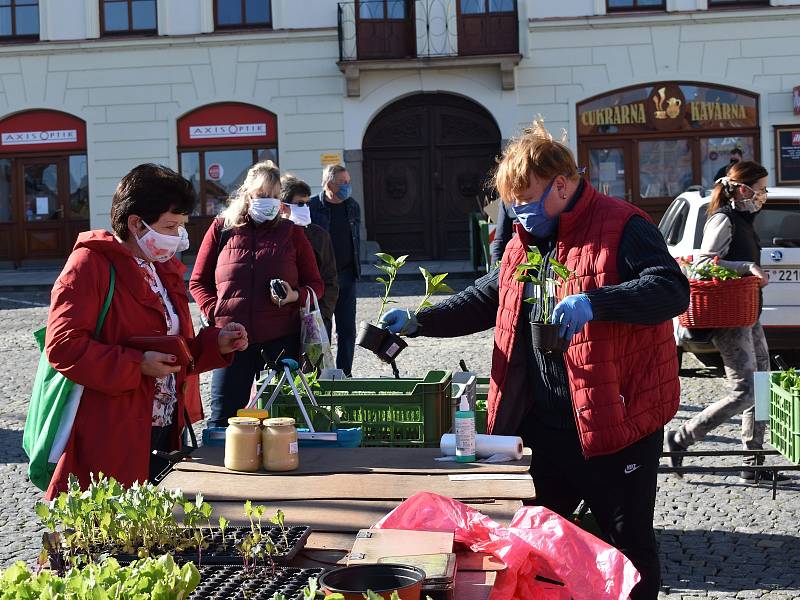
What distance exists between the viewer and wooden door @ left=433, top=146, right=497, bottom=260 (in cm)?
2545

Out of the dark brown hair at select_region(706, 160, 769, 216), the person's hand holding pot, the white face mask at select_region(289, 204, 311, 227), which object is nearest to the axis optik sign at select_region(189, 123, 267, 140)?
the white face mask at select_region(289, 204, 311, 227)

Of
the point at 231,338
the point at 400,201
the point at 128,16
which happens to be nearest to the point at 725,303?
the point at 231,338

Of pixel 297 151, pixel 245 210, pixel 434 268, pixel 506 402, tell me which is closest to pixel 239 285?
pixel 245 210

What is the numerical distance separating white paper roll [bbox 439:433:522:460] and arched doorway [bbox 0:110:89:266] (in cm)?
2313

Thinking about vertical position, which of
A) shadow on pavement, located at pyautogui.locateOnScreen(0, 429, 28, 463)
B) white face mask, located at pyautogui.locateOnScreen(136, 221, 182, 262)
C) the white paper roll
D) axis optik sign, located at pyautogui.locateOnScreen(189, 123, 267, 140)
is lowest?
shadow on pavement, located at pyautogui.locateOnScreen(0, 429, 28, 463)

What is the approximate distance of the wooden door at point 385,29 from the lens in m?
25.0

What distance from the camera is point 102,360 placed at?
392cm

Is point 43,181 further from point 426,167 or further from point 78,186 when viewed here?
point 426,167

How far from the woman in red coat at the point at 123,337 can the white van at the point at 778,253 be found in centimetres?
701

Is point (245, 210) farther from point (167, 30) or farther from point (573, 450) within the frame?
point (167, 30)

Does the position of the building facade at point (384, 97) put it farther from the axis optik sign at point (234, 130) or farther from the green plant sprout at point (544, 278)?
the green plant sprout at point (544, 278)

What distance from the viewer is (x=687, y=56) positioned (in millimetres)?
24766

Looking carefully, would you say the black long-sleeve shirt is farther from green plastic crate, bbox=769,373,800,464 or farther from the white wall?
the white wall

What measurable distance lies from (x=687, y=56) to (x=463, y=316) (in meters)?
21.6
